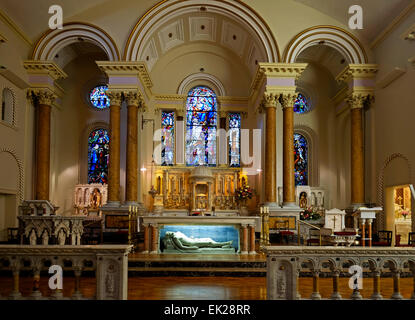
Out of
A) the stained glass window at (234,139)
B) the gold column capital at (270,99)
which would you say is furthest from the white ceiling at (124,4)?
the stained glass window at (234,139)

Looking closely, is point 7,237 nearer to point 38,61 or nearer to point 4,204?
point 4,204

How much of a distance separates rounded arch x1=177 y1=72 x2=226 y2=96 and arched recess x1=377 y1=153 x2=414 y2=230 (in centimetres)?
791

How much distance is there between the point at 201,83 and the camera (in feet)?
65.0

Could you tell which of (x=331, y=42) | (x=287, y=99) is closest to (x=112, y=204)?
(x=287, y=99)

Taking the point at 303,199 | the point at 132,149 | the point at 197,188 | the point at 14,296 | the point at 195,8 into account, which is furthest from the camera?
the point at 197,188

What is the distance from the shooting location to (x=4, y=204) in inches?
575

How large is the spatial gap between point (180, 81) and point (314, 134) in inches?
255

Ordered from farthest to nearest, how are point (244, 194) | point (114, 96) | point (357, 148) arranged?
point (244, 194)
point (357, 148)
point (114, 96)

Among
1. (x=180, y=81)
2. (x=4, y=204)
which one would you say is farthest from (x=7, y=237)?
(x=180, y=81)

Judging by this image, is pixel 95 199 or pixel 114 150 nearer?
pixel 114 150

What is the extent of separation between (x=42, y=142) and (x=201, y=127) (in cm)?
707

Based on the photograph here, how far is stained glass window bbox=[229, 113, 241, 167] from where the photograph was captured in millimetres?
19500

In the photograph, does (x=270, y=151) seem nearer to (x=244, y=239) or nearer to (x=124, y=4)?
(x=244, y=239)

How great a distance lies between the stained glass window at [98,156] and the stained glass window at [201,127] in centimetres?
366
